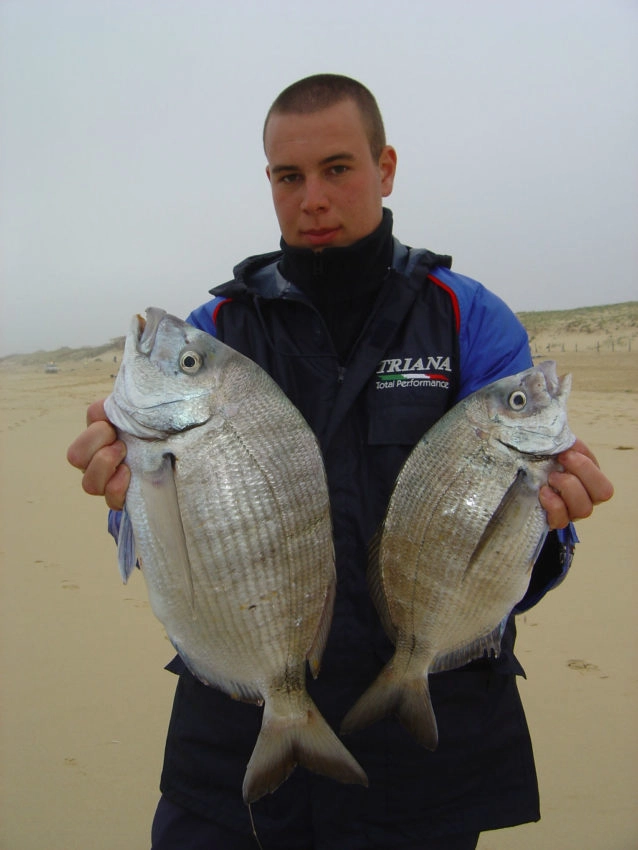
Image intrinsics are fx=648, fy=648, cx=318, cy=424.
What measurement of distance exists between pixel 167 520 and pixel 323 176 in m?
1.11

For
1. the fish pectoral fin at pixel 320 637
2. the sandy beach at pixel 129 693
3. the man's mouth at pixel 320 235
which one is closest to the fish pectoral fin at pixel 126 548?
the fish pectoral fin at pixel 320 637

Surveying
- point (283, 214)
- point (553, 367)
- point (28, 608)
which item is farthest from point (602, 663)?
point (28, 608)

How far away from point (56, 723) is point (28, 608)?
159cm

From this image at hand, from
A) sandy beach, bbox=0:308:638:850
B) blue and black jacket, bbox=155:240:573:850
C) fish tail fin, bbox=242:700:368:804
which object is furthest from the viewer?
sandy beach, bbox=0:308:638:850

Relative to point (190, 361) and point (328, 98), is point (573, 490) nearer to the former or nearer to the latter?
point (190, 361)

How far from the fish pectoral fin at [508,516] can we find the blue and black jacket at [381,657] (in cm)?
23

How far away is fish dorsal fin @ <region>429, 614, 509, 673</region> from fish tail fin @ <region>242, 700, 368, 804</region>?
1.17 ft

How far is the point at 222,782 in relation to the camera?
1.89 m

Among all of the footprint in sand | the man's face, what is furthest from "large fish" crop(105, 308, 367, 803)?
the footprint in sand

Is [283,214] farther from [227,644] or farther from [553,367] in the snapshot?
[227,644]

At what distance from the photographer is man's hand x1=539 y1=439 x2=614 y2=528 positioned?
1.66 m

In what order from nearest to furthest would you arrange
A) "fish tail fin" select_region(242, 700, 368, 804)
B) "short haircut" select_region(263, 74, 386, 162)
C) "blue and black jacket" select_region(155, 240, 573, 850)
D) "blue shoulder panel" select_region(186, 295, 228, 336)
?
"fish tail fin" select_region(242, 700, 368, 804) → "blue and black jacket" select_region(155, 240, 573, 850) → "short haircut" select_region(263, 74, 386, 162) → "blue shoulder panel" select_region(186, 295, 228, 336)

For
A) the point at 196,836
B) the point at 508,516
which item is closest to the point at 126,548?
the point at 196,836

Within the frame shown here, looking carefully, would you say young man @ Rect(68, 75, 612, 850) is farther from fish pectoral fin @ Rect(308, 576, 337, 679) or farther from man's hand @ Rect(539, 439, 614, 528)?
fish pectoral fin @ Rect(308, 576, 337, 679)
